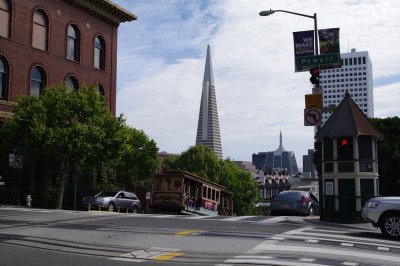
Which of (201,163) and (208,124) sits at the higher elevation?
(208,124)

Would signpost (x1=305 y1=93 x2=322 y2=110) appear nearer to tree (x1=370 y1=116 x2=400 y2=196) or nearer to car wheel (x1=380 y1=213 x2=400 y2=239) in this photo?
car wheel (x1=380 y1=213 x2=400 y2=239)

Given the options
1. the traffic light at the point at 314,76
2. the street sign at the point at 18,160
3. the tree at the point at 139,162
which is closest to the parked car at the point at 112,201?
the street sign at the point at 18,160

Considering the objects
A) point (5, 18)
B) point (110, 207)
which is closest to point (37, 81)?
point (5, 18)

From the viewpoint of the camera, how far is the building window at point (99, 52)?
4238 cm

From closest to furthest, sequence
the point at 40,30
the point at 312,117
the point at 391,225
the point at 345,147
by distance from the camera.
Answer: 1. the point at 391,225
2. the point at 345,147
3. the point at 312,117
4. the point at 40,30

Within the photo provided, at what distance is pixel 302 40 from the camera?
19797 mm

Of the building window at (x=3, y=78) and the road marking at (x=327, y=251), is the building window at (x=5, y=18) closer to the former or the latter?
the building window at (x=3, y=78)

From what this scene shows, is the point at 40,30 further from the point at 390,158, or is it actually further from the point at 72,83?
the point at 390,158

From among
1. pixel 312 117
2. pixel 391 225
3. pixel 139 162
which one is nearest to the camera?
pixel 391 225

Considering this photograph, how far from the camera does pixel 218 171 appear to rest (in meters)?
59.8

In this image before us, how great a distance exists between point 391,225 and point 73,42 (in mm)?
32272

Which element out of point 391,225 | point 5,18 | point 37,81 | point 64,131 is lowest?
point 391,225

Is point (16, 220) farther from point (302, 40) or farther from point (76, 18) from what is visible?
point (76, 18)

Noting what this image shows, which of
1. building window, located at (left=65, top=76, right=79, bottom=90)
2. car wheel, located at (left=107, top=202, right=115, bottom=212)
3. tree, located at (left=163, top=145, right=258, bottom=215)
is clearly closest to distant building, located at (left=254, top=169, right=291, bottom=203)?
tree, located at (left=163, top=145, right=258, bottom=215)
